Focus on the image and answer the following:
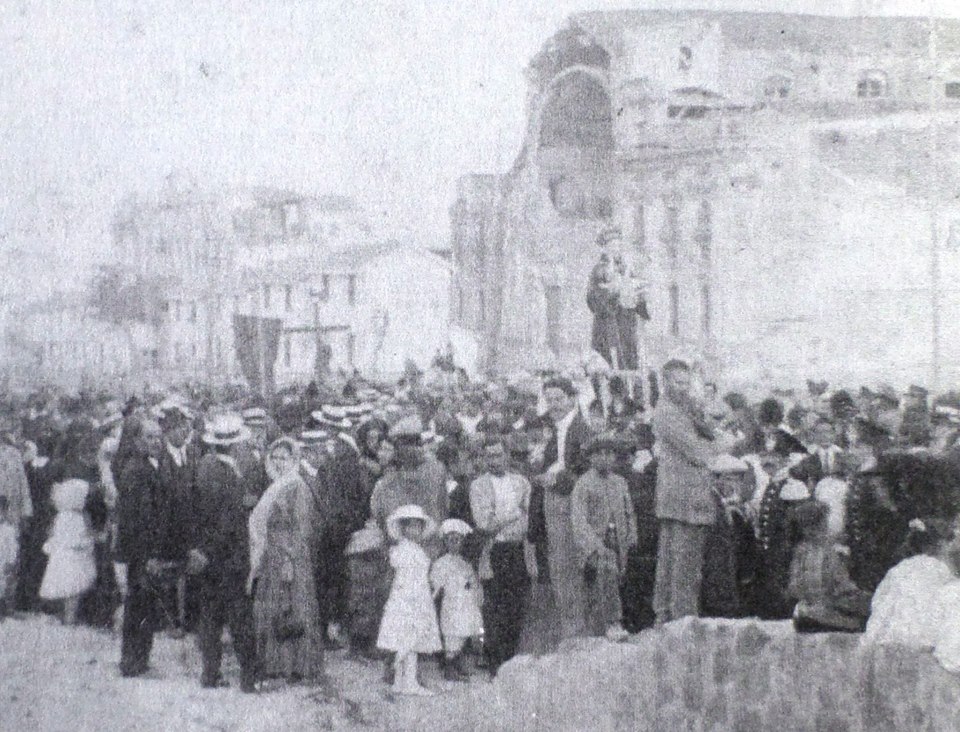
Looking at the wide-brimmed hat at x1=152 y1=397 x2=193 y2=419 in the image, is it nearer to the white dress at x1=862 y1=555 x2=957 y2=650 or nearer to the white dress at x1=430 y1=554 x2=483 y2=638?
the white dress at x1=430 y1=554 x2=483 y2=638

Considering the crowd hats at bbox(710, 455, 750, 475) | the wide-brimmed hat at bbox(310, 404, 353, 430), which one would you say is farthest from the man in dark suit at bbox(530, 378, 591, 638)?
the wide-brimmed hat at bbox(310, 404, 353, 430)

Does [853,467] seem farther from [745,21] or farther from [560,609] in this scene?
[745,21]

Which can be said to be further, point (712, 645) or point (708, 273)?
point (708, 273)

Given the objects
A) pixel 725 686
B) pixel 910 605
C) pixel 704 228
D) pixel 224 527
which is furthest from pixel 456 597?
pixel 704 228

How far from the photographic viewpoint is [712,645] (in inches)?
223

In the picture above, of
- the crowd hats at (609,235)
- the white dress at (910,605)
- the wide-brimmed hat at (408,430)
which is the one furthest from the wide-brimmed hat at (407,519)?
the white dress at (910,605)

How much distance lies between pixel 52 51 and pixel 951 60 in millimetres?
4109

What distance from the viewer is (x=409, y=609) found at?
5699mm

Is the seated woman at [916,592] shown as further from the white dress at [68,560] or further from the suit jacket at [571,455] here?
the white dress at [68,560]

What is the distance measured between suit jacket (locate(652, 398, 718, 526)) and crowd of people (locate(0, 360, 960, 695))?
1 cm

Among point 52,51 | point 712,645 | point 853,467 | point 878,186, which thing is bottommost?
point 712,645

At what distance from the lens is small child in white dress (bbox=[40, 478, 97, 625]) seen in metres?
5.88

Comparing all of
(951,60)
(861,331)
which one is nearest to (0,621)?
(861,331)

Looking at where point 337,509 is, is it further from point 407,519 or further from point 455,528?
point 455,528
